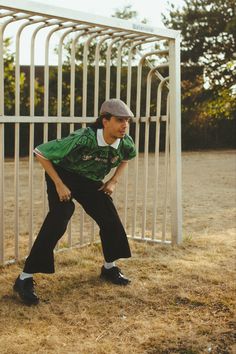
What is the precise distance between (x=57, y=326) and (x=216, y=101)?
26990 mm

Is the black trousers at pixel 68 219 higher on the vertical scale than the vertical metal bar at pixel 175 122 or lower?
lower

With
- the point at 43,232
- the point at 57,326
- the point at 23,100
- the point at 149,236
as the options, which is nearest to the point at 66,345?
the point at 57,326

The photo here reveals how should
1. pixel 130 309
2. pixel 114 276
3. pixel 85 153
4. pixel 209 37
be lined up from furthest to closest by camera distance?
pixel 209 37 → pixel 114 276 → pixel 85 153 → pixel 130 309

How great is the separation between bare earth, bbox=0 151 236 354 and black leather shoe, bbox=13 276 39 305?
57 mm

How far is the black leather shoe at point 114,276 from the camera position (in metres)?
4.59

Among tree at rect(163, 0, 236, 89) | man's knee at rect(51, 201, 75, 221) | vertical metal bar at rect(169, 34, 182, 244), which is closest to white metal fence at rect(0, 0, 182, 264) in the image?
vertical metal bar at rect(169, 34, 182, 244)

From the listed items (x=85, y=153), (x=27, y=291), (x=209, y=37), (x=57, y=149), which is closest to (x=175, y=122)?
(x=85, y=153)

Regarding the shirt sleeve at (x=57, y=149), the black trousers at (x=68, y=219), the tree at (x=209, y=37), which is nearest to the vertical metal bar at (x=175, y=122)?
the black trousers at (x=68, y=219)

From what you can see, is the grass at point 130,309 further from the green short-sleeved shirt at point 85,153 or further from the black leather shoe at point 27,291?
the green short-sleeved shirt at point 85,153

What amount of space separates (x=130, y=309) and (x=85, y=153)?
1.22m

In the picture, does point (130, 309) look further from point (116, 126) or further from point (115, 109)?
point (115, 109)

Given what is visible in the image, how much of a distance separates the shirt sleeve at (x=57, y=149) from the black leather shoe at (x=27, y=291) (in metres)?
0.96

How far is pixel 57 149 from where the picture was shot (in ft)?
13.4

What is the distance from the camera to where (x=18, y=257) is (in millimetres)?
5219
